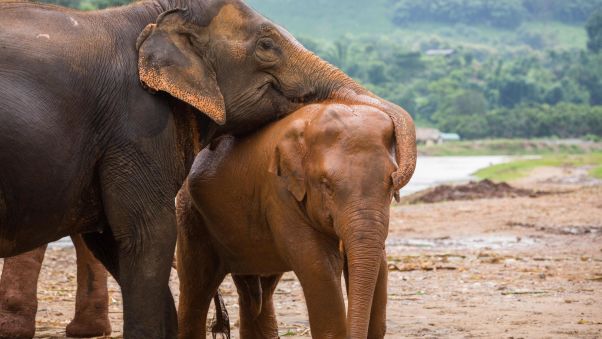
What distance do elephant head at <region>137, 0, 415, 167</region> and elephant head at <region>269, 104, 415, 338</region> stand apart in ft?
0.89

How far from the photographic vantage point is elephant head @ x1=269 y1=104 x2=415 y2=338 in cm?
666

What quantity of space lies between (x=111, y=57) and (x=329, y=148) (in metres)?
1.36

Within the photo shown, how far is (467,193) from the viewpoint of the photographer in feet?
82.2

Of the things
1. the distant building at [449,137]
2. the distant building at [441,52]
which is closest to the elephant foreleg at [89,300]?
the distant building at [449,137]

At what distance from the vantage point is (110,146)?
685 centimetres

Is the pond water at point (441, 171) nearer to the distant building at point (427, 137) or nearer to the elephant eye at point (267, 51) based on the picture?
the distant building at point (427, 137)

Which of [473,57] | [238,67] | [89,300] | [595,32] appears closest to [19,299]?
[89,300]

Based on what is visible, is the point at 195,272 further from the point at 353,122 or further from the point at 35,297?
the point at 353,122

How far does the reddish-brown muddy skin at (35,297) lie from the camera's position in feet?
29.1

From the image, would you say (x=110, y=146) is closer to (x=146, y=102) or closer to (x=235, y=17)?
(x=146, y=102)

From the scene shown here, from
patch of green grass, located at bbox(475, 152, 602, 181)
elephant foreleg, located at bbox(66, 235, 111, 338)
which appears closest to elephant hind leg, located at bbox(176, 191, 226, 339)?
elephant foreleg, located at bbox(66, 235, 111, 338)

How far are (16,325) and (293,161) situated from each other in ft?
9.56

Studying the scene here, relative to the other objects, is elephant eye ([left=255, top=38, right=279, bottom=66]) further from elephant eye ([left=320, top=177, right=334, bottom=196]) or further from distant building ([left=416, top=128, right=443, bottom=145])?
distant building ([left=416, top=128, right=443, bottom=145])

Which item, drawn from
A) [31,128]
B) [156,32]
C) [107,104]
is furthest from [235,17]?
[31,128]
